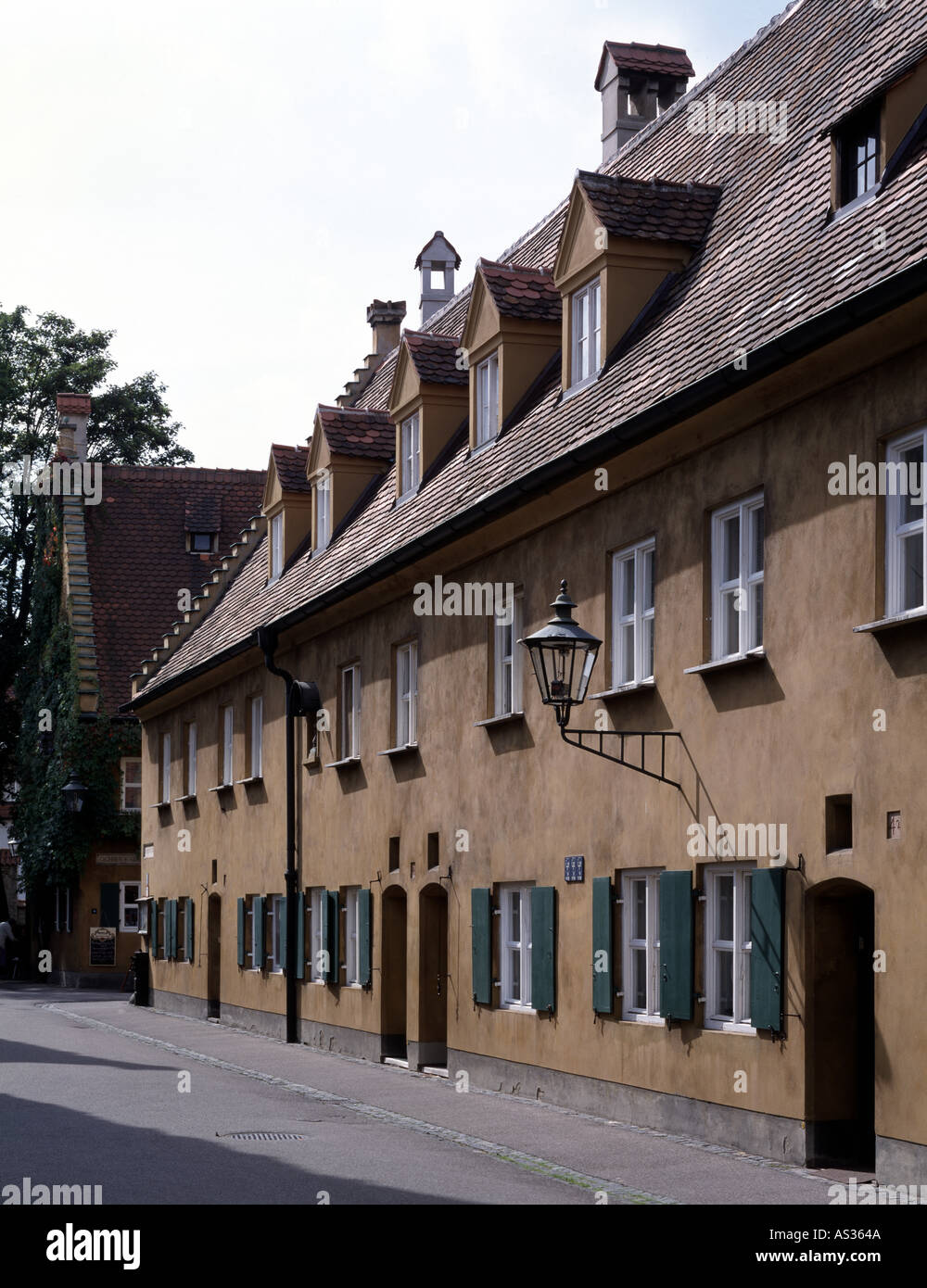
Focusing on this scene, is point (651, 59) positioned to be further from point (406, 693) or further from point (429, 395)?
point (406, 693)

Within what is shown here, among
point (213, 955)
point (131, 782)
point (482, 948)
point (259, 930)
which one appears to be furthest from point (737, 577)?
point (131, 782)

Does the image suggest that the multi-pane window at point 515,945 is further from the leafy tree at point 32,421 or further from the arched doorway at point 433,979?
the leafy tree at point 32,421

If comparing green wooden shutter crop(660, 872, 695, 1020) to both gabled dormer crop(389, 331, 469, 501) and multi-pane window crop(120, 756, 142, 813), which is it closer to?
gabled dormer crop(389, 331, 469, 501)

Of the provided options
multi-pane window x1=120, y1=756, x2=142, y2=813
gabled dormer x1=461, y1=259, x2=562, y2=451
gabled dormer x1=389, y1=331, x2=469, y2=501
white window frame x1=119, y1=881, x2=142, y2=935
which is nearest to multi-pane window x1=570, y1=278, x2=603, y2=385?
gabled dormer x1=461, y1=259, x2=562, y2=451

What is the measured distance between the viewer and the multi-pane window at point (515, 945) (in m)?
18.8

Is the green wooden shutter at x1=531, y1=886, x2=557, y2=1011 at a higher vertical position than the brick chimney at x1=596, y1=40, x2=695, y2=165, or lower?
lower

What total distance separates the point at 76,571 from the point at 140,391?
878 centimetres

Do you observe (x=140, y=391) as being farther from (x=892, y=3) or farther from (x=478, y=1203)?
(x=478, y=1203)

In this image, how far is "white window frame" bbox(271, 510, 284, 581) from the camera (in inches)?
1218

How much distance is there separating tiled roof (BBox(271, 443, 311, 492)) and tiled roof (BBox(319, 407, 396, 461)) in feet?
6.30

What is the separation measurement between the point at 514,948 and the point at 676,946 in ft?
14.3

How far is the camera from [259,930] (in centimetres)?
2947
